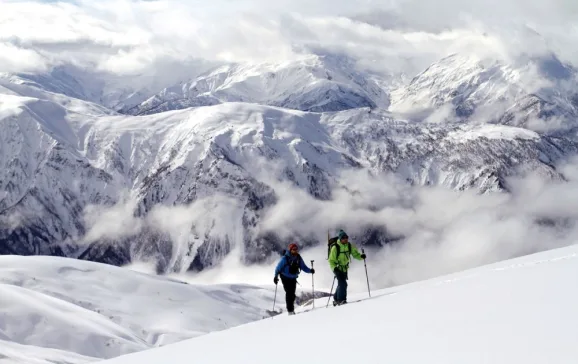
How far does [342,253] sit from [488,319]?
1431 cm

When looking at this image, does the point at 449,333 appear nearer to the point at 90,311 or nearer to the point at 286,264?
the point at 286,264

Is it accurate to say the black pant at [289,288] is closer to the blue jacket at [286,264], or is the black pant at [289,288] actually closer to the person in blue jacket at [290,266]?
the person in blue jacket at [290,266]

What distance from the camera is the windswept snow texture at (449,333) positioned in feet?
33.3

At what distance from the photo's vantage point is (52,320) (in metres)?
95.6

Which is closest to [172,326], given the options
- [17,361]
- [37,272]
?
[37,272]

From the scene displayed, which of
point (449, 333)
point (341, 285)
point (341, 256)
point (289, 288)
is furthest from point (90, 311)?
point (449, 333)

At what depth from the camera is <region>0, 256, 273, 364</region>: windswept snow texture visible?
294 feet

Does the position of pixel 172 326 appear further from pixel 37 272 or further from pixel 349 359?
pixel 349 359

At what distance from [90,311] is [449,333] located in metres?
114

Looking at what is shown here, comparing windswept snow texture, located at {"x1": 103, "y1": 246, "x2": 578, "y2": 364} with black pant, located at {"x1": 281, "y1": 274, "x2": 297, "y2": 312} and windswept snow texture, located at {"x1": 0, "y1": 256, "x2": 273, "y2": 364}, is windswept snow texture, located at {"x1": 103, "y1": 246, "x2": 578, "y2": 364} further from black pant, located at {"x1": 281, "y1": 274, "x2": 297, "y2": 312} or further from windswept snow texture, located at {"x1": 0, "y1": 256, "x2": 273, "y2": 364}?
windswept snow texture, located at {"x1": 0, "y1": 256, "x2": 273, "y2": 364}

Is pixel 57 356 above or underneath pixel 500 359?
underneath

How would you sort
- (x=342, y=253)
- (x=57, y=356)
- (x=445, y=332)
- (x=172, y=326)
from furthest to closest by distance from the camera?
(x=172, y=326)
(x=57, y=356)
(x=342, y=253)
(x=445, y=332)

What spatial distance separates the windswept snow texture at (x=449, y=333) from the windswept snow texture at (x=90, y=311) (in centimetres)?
5134

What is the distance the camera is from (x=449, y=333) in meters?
12.0
